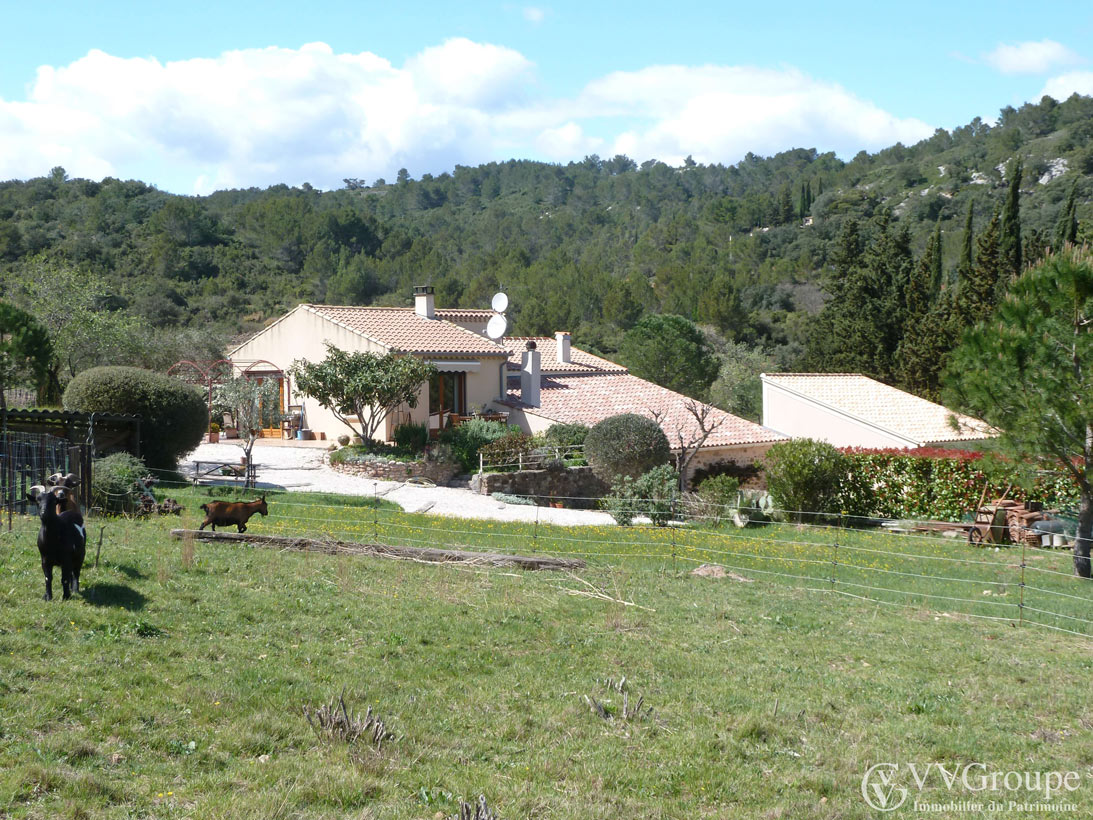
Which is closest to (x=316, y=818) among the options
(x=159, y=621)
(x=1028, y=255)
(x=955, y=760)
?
(x=159, y=621)

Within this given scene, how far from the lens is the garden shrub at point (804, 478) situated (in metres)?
20.6

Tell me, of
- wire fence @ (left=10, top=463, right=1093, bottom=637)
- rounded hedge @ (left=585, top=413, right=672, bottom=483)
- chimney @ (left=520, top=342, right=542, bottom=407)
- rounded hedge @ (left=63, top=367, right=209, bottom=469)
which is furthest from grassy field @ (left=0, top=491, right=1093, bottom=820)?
chimney @ (left=520, top=342, right=542, bottom=407)

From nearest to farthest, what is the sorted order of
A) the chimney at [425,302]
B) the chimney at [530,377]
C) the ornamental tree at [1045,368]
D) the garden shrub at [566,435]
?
the ornamental tree at [1045,368]
the garden shrub at [566,435]
the chimney at [530,377]
the chimney at [425,302]

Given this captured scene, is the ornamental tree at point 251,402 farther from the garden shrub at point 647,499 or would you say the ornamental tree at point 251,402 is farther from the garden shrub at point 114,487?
the garden shrub at point 647,499

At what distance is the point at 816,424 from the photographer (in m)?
32.2

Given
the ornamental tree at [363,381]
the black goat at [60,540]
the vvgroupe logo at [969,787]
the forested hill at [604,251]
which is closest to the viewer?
the vvgroupe logo at [969,787]

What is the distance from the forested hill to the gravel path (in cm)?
1585

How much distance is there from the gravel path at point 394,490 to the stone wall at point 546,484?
0.56m

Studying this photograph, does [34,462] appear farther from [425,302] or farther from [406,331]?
[425,302]

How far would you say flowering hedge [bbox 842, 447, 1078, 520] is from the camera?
20.9 metres

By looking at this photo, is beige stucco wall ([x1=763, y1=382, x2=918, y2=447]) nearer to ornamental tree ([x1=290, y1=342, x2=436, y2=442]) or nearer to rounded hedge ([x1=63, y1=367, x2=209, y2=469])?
ornamental tree ([x1=290, y1=342, x2=436, y2=442])

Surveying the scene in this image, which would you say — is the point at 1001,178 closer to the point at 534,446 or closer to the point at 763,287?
the point at 763,287

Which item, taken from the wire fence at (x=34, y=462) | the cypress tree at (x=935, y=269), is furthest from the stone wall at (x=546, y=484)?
the cypress tree at (x=935, y=269)

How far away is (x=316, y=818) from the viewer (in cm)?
491
